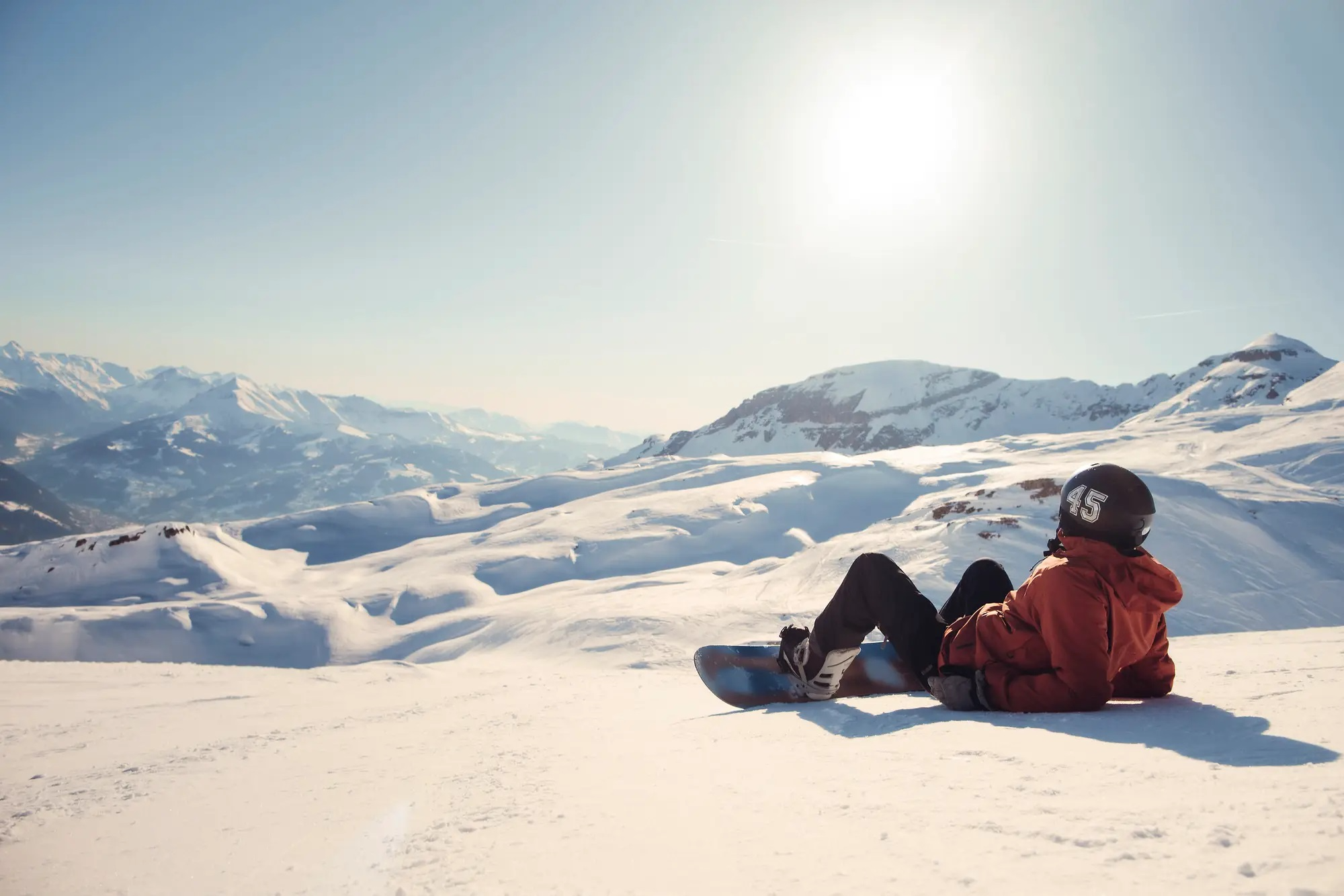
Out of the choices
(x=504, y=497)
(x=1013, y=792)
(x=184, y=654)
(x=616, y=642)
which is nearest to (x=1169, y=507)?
(x=616, y=642)

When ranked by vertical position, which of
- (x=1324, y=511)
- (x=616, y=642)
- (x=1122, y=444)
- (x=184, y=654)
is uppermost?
(x=1122, y=444)

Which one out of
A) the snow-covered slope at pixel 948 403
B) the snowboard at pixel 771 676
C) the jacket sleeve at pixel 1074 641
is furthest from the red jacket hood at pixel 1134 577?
the snow-covered slope at pixel 948 403

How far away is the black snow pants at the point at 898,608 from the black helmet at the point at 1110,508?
0.89 metres

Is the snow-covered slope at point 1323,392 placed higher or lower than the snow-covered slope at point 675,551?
higher

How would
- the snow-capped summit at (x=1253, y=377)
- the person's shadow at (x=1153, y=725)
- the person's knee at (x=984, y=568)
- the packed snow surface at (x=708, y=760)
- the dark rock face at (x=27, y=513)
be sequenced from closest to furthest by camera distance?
the packed snow surface at (x=708, y=760)
the person's shadow at (x=1153, y=725)
the person's knee at (x=984, y=568)
the snow-capped summit at (x=1253, y=377)
the dark rock face at (x=27, y=513)

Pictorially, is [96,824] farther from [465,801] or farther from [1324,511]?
[1324,511]

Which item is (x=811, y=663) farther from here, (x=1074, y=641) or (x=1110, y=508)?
(x=1110, y=508)

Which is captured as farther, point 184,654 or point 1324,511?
point 184,654

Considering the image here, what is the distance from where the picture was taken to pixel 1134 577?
328 cm

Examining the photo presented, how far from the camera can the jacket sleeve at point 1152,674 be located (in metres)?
3.57

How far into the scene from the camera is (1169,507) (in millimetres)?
14211

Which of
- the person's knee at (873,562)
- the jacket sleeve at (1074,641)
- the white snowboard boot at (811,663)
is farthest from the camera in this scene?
the white snowboard boot at (811,663)

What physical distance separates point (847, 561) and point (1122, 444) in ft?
70.1

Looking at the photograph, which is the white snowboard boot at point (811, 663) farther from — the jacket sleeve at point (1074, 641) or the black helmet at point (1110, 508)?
the black helmet at point (1110, 508)
